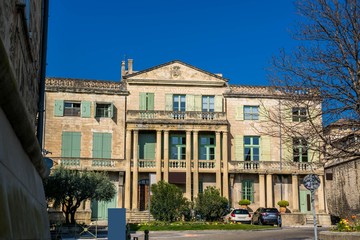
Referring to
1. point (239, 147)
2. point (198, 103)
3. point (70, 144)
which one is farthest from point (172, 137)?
point (70, 144)

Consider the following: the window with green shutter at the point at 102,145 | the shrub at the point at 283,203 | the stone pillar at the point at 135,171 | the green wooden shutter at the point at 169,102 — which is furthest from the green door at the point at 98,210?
the shrub at the point at 283,203

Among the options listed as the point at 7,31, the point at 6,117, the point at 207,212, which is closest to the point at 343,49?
the point at 7,31

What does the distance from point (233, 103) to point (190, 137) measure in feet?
17.4

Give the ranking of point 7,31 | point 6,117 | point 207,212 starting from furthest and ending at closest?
point 207,212 < point 7,31 < point 6,117

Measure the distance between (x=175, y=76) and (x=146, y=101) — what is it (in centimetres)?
351

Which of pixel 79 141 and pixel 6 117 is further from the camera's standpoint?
pixel 79 141

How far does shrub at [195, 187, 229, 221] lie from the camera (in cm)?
3541

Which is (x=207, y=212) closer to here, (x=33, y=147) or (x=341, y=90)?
(x=341, y=90)

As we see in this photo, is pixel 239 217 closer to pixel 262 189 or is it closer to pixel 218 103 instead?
pixel 262 189

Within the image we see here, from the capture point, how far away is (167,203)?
33656 mm

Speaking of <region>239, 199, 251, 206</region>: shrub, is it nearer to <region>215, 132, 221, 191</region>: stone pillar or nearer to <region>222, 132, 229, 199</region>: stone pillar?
<region>222, 132, 229, 199</region>: stone pillar

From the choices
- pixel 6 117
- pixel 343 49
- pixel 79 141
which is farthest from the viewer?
pixel 79 141

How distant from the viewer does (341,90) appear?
13.2 meters

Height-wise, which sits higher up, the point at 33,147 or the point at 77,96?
the point at 77,96
